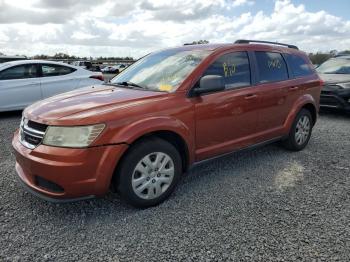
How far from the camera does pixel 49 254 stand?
2.73 m

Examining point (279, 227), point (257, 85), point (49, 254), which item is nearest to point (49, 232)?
point (49, 254)

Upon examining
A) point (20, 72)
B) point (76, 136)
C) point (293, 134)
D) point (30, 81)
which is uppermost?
point (20, 72)

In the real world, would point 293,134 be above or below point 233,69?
below

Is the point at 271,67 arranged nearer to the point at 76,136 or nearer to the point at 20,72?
the point at 76,136

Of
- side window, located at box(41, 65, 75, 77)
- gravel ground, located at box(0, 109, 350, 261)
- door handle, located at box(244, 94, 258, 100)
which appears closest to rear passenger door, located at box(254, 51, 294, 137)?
door handle, located at box(244, 94, 258, 100)

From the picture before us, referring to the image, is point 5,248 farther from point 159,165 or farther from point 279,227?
point 279,227

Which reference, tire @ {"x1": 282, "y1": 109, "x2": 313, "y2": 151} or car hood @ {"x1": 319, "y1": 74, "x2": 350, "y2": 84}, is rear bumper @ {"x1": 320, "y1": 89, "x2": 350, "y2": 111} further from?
tire @ {"x1": 282, "y1": 109, "x2": 313, "y2": 151}

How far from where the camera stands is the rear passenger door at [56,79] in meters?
8.22

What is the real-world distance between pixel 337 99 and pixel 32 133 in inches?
296

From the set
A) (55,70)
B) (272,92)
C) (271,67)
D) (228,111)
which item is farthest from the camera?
(55,70)

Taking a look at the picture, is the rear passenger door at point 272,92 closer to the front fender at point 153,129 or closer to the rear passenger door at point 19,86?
the front fender at point 153,129

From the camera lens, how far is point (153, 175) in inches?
134

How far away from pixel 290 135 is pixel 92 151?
3443 millimetres

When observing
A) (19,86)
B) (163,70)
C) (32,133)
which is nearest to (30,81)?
(19,86)
